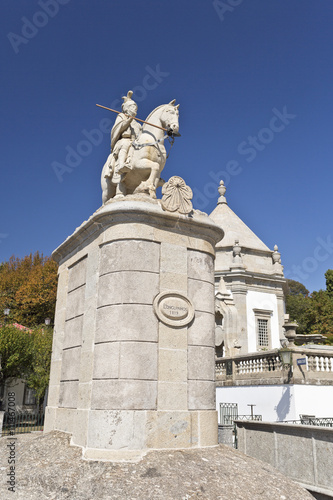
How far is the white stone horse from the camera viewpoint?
914 cm

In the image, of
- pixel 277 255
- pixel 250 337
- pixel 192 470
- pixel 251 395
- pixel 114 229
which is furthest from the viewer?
pixel 277 255

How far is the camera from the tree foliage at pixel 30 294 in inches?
1567

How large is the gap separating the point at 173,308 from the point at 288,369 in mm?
9383

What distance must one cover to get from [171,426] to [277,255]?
29.2 m

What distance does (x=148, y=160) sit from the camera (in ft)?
30.1

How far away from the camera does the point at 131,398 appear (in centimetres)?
721

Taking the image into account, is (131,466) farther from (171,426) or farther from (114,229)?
(114,229)

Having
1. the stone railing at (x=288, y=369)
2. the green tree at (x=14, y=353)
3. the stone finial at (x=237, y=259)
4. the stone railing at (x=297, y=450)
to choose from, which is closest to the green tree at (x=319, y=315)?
the stone finial at (x=237, y=259)

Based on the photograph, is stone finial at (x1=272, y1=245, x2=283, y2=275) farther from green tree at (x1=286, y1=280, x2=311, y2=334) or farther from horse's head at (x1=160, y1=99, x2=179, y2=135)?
horse's head at (x1=160, y1=99, x2=179, y2=135)

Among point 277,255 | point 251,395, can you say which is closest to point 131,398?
point 251,395

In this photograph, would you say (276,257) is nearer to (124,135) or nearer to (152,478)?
(124,135)

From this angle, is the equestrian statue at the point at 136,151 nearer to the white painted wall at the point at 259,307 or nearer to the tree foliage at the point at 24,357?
the tree foliage at the point at 24,357

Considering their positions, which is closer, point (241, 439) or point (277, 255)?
point (241, 439)

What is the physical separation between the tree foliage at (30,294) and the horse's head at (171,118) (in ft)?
108
